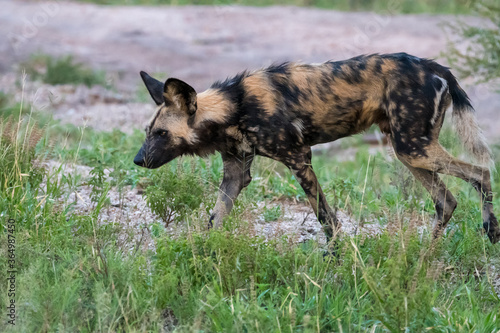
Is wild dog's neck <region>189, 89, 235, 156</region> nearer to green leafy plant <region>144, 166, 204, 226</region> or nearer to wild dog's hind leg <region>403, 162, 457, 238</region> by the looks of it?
green leafy plant <region>144, 166, 204, 226</region>

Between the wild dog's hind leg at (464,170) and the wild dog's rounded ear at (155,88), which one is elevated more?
the wild dog's rounded ear at (155,88)

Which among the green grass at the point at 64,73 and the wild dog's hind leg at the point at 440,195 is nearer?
the wild dog's hind leg at the point at 440,195

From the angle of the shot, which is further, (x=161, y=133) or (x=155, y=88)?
(x=155, y=88)

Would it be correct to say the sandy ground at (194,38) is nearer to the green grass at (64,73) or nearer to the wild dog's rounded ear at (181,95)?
the green grass at (64,73)

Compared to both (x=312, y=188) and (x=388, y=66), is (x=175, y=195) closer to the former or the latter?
(x=312, y=188)

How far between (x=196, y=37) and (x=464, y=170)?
11088 mm

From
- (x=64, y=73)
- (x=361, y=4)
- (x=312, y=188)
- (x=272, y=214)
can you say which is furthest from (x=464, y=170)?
(x=361, y=4)

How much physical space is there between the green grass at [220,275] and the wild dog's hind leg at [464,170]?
15cm

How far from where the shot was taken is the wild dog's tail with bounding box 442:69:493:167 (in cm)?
434

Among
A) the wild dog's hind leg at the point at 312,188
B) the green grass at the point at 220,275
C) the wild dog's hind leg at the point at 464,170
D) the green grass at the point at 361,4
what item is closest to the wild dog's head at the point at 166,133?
the green grass at the point at 220,275

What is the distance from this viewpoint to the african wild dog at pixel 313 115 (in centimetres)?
410

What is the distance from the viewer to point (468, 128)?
4.38 metres

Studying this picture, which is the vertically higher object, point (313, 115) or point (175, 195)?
point (313, 115)

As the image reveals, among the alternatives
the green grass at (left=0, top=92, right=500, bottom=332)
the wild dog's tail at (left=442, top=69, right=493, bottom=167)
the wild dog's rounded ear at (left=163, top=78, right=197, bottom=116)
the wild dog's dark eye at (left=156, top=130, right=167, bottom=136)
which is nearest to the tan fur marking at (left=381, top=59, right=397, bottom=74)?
the wild dog's tail at (left=442, top=69, right=493, bottom=167)
